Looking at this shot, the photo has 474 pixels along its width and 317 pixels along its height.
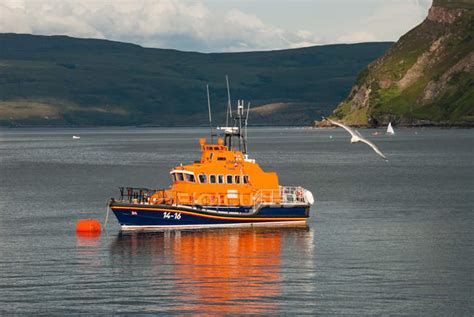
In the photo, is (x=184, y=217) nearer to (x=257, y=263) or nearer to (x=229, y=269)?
(x=257, y=263)

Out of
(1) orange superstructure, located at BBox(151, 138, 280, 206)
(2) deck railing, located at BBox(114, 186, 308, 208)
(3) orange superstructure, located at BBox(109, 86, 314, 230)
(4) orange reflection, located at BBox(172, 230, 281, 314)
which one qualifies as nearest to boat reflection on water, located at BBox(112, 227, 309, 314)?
(4) orange reflection, located at BBox(172, 230, 281, 314)

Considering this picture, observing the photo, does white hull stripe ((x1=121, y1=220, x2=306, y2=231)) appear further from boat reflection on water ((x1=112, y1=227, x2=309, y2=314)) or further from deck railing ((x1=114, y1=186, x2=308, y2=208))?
deck railing ((x1=114, y1=186, x2=308, y2=208))

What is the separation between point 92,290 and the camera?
59188 mm

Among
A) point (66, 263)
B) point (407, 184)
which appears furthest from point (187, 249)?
point (407, 184)

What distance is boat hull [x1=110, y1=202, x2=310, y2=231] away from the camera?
7900 centimetres

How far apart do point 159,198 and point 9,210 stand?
90.4ft

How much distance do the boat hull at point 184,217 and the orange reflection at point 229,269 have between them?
4.63ft

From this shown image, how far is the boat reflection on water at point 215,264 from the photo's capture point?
55.8 m

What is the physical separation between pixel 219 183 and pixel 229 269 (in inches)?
651

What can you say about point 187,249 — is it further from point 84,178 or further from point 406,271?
point 84,178

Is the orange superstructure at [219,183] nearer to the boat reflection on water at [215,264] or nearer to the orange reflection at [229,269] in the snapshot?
the boat reflection on water at [215,264]

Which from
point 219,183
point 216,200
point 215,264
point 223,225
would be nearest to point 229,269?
point 215,264

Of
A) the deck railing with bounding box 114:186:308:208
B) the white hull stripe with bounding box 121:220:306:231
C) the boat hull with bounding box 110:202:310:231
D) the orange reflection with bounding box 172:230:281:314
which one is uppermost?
the deck railing with bounding box 114:186:308:208

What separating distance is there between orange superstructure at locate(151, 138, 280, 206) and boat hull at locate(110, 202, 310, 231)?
0.93 metres
